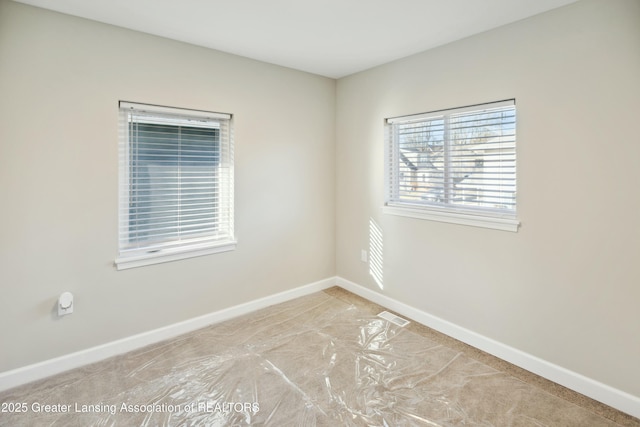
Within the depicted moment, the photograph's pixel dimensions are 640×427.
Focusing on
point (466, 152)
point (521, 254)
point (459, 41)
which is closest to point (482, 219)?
point (521, 254)

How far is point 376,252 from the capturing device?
11.4ft

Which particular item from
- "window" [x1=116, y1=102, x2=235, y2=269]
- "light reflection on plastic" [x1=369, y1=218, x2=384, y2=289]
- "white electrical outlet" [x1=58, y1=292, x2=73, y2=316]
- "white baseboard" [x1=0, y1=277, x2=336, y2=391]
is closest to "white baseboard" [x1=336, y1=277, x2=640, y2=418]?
"light reflection on plastic" [x1=369, y1=218, x2=384, y2=289]

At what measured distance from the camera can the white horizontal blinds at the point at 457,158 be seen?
2.50 meters

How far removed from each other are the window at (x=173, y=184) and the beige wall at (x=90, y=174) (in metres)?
0.10

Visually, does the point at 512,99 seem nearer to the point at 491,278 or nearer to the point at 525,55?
the point at 525,55

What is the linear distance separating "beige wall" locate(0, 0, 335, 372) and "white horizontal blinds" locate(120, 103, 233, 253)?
0.12 m

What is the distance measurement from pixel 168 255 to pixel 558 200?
2886 mm

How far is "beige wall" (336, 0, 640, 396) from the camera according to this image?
1.94 m

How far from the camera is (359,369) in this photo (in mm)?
2354

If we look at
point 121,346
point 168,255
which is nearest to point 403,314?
point 168,255

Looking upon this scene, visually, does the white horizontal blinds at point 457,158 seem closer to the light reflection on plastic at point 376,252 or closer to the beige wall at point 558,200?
the beige wall at point 558,200

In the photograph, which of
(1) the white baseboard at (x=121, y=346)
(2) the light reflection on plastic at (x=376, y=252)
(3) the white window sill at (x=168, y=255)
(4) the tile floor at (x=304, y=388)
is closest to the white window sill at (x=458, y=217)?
(2) the light reflection on plastic at (x=376, y=252)

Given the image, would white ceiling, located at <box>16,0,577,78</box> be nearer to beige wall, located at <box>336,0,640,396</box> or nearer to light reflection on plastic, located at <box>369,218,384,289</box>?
beige wall, located at <box>336,0,640,396</box>

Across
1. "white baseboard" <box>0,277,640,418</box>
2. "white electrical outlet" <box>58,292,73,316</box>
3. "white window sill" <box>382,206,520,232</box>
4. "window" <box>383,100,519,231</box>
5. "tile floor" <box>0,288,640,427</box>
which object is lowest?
"tile floor" <box>0,288,640,427</box>
